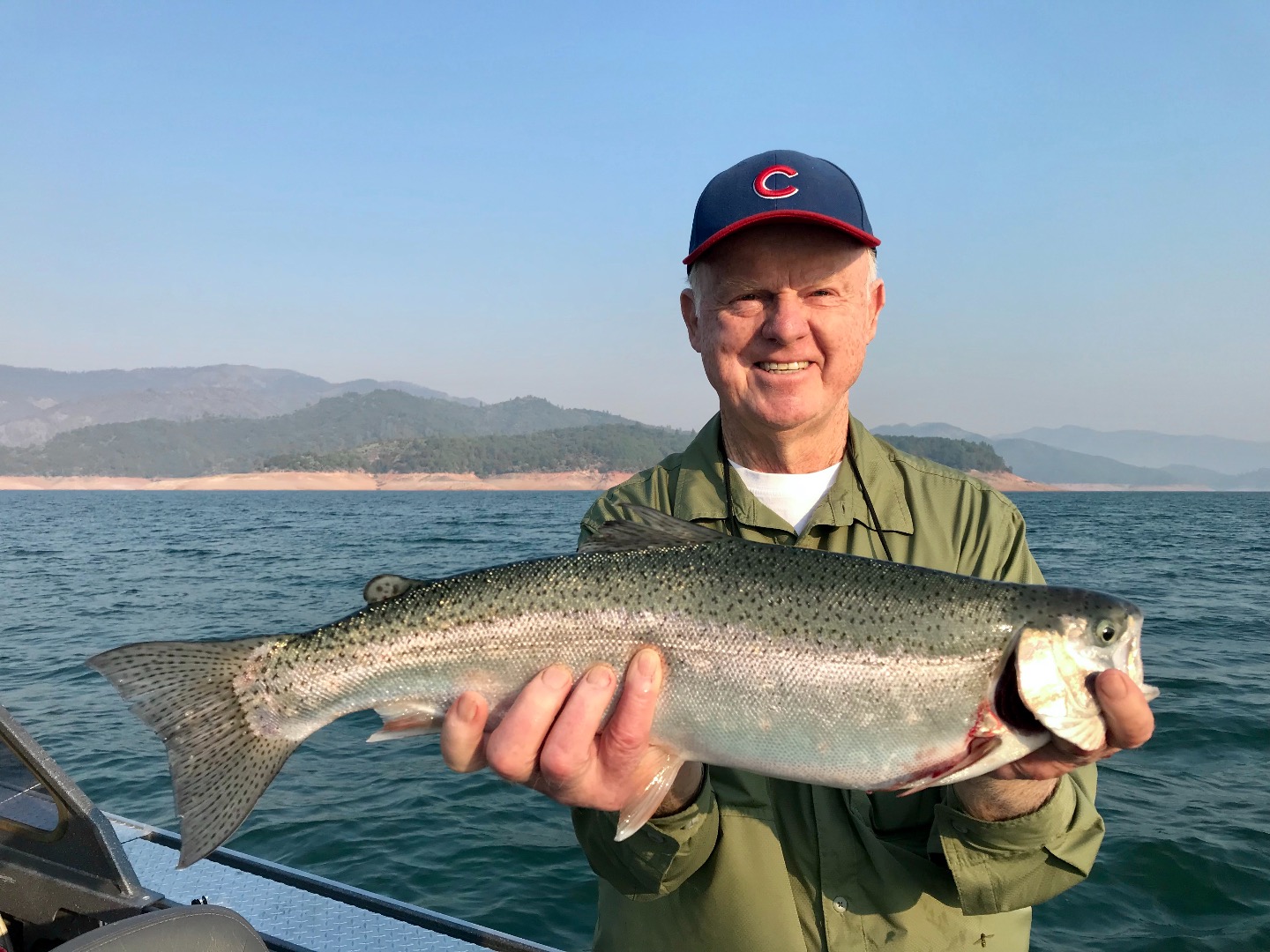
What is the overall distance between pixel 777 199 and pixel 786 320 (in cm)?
48

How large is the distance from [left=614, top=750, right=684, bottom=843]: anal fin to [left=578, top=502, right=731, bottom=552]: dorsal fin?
2.50ft

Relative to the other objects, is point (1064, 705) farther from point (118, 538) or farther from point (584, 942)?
point (118, 538)

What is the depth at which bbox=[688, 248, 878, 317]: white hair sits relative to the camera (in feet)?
12.1

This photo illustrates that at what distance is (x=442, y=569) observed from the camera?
35562mm

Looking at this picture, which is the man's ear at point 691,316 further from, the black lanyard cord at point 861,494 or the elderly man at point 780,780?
the black lanyard cord at point 861,494

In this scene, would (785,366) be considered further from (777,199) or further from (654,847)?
(654,847)

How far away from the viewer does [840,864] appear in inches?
119

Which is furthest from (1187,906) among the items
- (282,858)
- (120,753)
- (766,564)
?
(120,753)

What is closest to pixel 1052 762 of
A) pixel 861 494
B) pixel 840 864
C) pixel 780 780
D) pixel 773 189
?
pixel 840 864

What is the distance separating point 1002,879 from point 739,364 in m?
2.12

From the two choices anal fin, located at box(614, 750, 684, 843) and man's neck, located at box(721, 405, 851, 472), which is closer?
anal fin, located at box(614, 750, 684, 843)

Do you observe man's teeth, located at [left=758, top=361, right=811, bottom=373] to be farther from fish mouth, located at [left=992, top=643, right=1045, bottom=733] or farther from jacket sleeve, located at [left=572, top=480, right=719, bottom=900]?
jacket sleeve, located at [left=572, top=480, right=719, bottom=900]

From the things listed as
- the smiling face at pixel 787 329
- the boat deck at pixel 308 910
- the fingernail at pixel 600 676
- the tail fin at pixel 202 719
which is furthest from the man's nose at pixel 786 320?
the boat deck at pixel 308 910

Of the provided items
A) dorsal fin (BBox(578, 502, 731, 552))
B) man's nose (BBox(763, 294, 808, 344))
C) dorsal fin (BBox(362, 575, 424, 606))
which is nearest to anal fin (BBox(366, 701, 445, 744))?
dorsal fin (BBox(362, 575, 424, 606))
